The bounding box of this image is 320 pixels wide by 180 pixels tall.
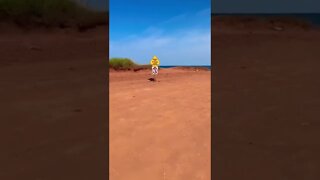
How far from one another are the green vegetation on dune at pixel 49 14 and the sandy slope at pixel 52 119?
2339 mm

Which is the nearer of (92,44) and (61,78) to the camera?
(61,78)

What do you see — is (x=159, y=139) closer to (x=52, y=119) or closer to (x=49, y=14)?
(x=52, y=119)

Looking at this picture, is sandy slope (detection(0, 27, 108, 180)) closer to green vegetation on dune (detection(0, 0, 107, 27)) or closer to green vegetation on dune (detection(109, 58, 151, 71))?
green vegetation on dune (detection(0, 0, 107, 27))

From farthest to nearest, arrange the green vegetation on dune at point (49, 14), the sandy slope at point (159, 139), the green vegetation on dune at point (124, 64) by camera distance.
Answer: the green vegetation on dune at point (124, 64) < the green vegetation on dune at point (49, 14) < the sandy slope at point (159, 139)

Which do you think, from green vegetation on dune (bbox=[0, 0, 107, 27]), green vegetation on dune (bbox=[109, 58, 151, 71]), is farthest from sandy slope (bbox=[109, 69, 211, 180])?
green vegetation on dune (bbox=[109, 58, 151, 71])
